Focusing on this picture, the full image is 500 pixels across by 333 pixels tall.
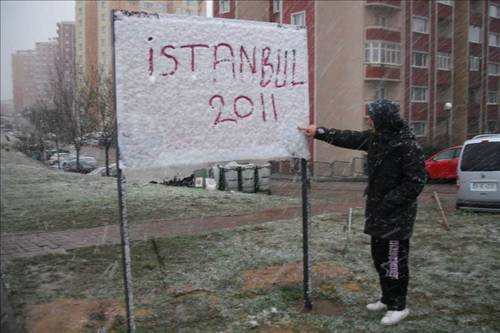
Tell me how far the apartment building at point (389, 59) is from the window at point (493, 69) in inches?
111

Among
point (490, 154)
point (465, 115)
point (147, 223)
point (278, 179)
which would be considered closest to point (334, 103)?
point (278, 179)

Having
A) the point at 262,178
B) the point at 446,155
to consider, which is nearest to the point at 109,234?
the point at 262,178

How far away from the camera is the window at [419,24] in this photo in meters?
39.4

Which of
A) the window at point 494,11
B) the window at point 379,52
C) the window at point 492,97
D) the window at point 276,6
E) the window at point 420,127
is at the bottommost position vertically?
the window at point 420,127

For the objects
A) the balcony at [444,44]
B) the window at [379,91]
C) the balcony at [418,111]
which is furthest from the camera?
the balcony at [444,44]

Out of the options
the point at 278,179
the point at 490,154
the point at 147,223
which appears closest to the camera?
the point at 147,223

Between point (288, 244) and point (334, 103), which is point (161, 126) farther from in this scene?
point (334, 103)

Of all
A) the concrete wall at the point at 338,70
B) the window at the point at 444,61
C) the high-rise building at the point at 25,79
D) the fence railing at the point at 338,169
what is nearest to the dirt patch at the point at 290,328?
the fence railing at the point at 338,169

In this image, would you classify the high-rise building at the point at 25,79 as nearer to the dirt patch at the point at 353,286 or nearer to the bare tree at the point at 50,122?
the bare tree at the point at 50,122

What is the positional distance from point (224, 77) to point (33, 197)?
10227mm

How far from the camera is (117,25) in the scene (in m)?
3.41

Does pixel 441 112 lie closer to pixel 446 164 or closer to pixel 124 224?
pixel 446 164

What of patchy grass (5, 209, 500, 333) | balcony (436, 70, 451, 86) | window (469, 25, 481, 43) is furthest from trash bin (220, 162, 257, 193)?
window (469, 25, 481, 43)

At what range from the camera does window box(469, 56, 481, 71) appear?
152 feet
